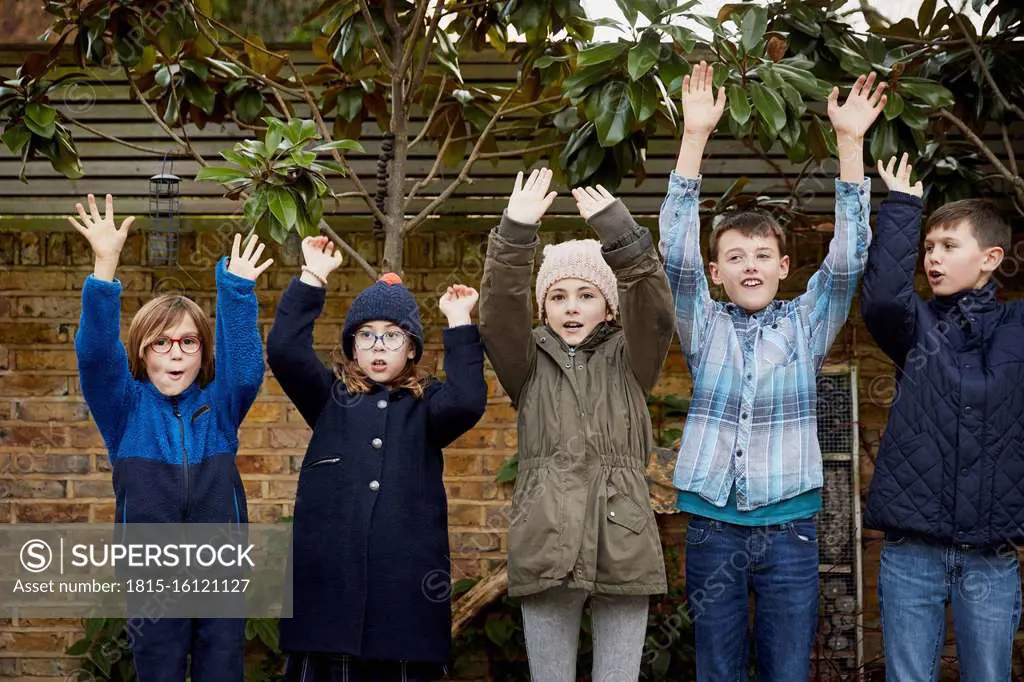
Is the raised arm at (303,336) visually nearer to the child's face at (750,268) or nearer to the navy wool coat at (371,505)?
the navy wool coat at (371,505)

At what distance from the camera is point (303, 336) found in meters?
3.40

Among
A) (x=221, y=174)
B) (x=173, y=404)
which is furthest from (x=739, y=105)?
(x=173, y=404)

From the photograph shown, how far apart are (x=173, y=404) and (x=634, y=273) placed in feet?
4.50

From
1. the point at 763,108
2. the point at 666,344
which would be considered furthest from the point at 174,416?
the point at 763,108

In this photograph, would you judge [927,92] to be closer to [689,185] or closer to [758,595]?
[689,185]

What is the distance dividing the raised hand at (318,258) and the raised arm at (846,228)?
4.54ft

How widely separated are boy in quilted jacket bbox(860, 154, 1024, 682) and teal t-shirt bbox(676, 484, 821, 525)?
7.1 inches

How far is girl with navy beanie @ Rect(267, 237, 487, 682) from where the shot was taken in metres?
3.26

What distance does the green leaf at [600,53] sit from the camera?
330cm

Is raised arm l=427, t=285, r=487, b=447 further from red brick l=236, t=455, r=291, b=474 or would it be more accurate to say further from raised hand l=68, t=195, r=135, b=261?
red brick l=236, t=455, r=291, b=474

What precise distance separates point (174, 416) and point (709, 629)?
5.30 feet

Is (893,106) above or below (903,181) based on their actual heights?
above

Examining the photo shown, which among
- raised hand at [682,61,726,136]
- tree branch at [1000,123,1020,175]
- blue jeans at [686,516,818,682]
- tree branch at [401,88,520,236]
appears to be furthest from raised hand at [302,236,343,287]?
tree branch at [1000,123,1020,175]

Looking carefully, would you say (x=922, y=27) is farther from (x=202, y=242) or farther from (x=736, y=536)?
(x=202, y=242)
